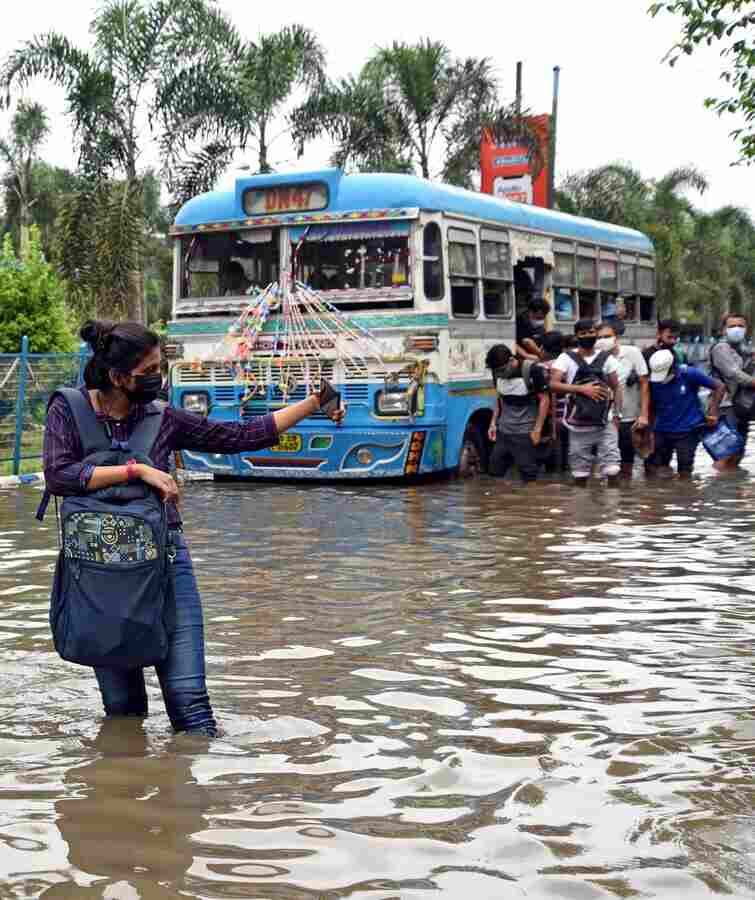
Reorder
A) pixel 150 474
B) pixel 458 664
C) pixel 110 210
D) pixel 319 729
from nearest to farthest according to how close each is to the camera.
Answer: pixel 150 474 < pixel 319 729 < pixel 458 664 < pixel 110 210

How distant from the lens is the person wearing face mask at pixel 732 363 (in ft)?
49.3

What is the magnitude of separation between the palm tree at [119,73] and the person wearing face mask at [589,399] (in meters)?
13.0

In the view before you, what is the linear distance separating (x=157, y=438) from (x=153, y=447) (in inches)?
1.9

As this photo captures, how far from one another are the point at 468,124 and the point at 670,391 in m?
16.8

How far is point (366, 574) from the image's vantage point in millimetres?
9109

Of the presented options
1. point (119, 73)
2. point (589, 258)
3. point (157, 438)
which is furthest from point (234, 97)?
point (157, 438)

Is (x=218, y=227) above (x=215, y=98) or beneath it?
beneath

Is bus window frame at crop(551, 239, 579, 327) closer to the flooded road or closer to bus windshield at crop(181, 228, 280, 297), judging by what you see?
bus windshield at crop(181, 228, 280, 297)

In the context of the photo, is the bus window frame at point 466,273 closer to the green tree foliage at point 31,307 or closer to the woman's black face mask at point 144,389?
the green tree foliage at point 31,307

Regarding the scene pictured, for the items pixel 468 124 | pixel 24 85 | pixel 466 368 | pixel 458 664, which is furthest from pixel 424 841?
pixel 468 124

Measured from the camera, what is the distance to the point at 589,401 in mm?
13781

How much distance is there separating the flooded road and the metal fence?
666 cm

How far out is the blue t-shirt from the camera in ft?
50.8

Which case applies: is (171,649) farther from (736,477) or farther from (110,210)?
(110,210)
